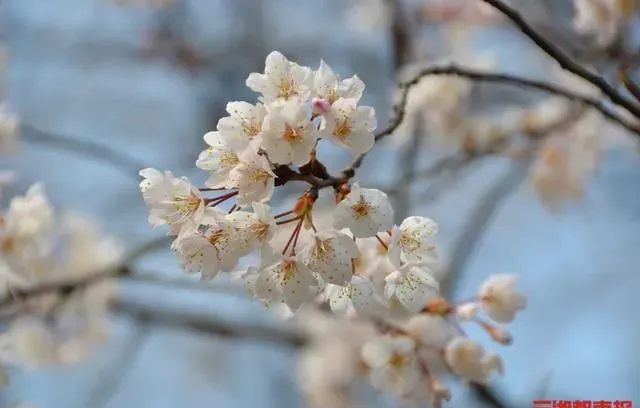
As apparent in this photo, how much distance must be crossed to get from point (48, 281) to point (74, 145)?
0.26 meters

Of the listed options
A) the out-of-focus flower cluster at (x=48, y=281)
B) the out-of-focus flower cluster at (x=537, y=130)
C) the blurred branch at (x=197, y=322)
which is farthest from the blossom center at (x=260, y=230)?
the blurred branch at (x=197, y=322)

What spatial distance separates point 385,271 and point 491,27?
1797mm

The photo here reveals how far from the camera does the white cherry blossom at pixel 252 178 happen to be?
643mm

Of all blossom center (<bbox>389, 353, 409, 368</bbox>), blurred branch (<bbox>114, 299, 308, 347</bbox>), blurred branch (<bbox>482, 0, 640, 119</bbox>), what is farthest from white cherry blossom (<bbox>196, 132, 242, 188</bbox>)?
blurred branch (<bbox>114, 299, 308, 347</bbox>)

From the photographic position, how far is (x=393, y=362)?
0.95m

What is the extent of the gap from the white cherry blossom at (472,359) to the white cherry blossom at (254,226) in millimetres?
382

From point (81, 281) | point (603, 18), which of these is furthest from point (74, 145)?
point (603, 18)

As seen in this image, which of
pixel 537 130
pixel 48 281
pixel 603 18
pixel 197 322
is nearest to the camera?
pixel 603 18

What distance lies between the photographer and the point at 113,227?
9.73ft

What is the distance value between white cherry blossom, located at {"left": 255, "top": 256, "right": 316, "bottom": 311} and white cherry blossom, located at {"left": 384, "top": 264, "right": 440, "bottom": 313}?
0.10m

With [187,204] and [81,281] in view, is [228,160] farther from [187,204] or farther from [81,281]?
[81,281]

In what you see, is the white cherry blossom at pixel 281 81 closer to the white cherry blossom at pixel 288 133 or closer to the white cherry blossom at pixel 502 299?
the white cherry blossom at pixel 288 133

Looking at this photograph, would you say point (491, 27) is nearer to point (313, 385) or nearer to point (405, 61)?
point (405, 61)

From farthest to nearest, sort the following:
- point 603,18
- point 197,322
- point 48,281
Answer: point 197,322 → point 48,281 → point 603,18
